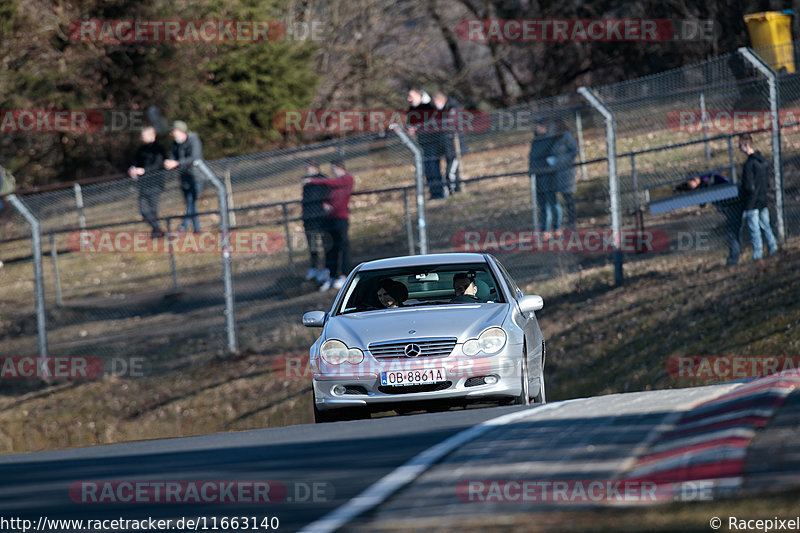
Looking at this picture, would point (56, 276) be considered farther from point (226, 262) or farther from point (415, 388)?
point (415, 388)

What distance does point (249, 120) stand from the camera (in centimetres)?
3366

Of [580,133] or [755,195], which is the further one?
[580,133]

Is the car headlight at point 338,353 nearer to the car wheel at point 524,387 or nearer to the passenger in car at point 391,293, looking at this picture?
the passenger in car at point 391,293

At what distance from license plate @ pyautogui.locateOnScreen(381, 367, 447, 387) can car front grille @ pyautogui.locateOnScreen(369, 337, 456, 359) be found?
5.3 inches

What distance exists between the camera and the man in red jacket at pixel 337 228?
56.0ft

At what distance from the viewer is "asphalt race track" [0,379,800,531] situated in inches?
218

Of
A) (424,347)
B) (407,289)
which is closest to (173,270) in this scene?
(407,289)

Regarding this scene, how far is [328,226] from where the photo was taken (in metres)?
17.1

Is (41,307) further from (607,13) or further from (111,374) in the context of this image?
(607,13)

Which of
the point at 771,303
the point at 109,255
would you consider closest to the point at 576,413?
the point at 771,303

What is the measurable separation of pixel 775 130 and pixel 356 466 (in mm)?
10021

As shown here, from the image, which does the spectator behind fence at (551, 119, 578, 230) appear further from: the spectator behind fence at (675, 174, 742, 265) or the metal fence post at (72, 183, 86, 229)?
the metal fence post at (72, 183, 86, 229)

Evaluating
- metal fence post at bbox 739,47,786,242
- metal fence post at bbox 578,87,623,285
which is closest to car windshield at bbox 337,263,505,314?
metal fence post at bbox 578,87,623,285

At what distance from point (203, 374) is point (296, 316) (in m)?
1.53
